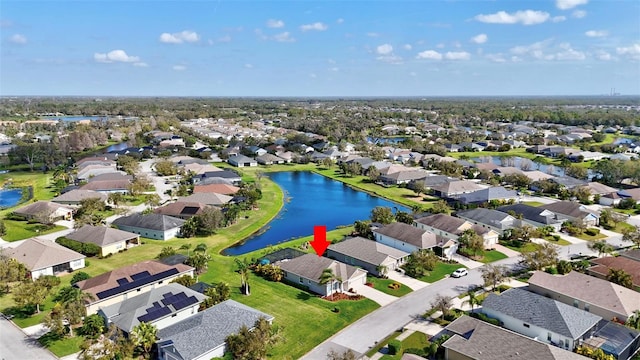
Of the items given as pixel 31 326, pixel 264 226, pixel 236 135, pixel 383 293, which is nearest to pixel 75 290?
pixel 31 326

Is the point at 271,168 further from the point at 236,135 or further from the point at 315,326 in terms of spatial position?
the point at 315,326

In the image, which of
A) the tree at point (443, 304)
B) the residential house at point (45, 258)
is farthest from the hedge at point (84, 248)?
the tree at point (443, 304)

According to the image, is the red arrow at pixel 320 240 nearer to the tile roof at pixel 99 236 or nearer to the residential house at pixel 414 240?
the residential house at pixel 414 240

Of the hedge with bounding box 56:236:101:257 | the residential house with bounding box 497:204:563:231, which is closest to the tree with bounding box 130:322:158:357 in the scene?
the hedge with bounding box 56:236:101:257

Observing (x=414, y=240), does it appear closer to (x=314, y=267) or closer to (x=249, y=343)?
(x=314, y=267)

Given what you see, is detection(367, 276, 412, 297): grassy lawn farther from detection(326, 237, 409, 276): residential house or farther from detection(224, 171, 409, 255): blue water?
detection(224, 171, 409, 255): blue water

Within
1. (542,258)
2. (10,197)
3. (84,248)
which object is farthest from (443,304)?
(10,197)
